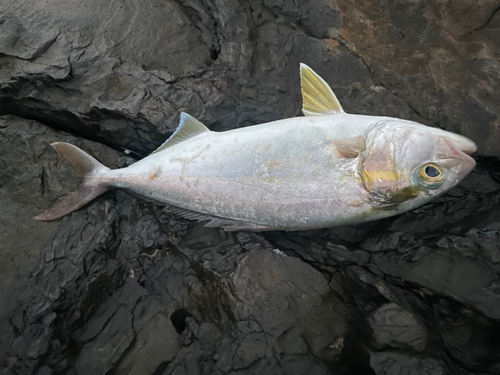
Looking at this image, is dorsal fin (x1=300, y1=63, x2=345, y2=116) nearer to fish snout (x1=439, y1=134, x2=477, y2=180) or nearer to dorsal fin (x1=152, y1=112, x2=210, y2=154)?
fish snout (x1=439, y1=134, x2=477, y2=180)

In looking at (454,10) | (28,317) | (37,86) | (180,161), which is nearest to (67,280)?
(28,317)

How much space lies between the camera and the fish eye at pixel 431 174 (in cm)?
196

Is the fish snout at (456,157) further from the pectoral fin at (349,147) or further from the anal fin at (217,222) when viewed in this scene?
the anal fin at (217,222)

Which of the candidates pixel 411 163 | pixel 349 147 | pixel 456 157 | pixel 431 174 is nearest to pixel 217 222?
pixel 349 147

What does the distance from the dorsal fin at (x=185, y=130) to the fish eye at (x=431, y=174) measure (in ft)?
5.52

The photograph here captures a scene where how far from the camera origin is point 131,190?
2506 millimetres

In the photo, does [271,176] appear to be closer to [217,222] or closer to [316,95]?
[217,222]

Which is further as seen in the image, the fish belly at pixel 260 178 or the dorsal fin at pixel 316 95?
the dorsal fin at pixel 316 95

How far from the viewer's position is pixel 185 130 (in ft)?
8.38

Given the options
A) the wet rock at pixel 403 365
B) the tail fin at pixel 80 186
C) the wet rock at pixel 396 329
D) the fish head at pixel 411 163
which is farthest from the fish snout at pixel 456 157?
the tail fin at pixel 80 186

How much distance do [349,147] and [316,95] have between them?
59 cm

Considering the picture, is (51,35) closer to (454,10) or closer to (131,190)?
(131,190)

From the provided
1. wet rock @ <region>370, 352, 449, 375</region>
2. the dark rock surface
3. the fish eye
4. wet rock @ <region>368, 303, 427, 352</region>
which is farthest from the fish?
wet rock @ <region>370, 352, 449, 375</region>

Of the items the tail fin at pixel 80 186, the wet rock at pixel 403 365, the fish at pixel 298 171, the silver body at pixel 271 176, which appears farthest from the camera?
the tail fin at pixel 80 186
